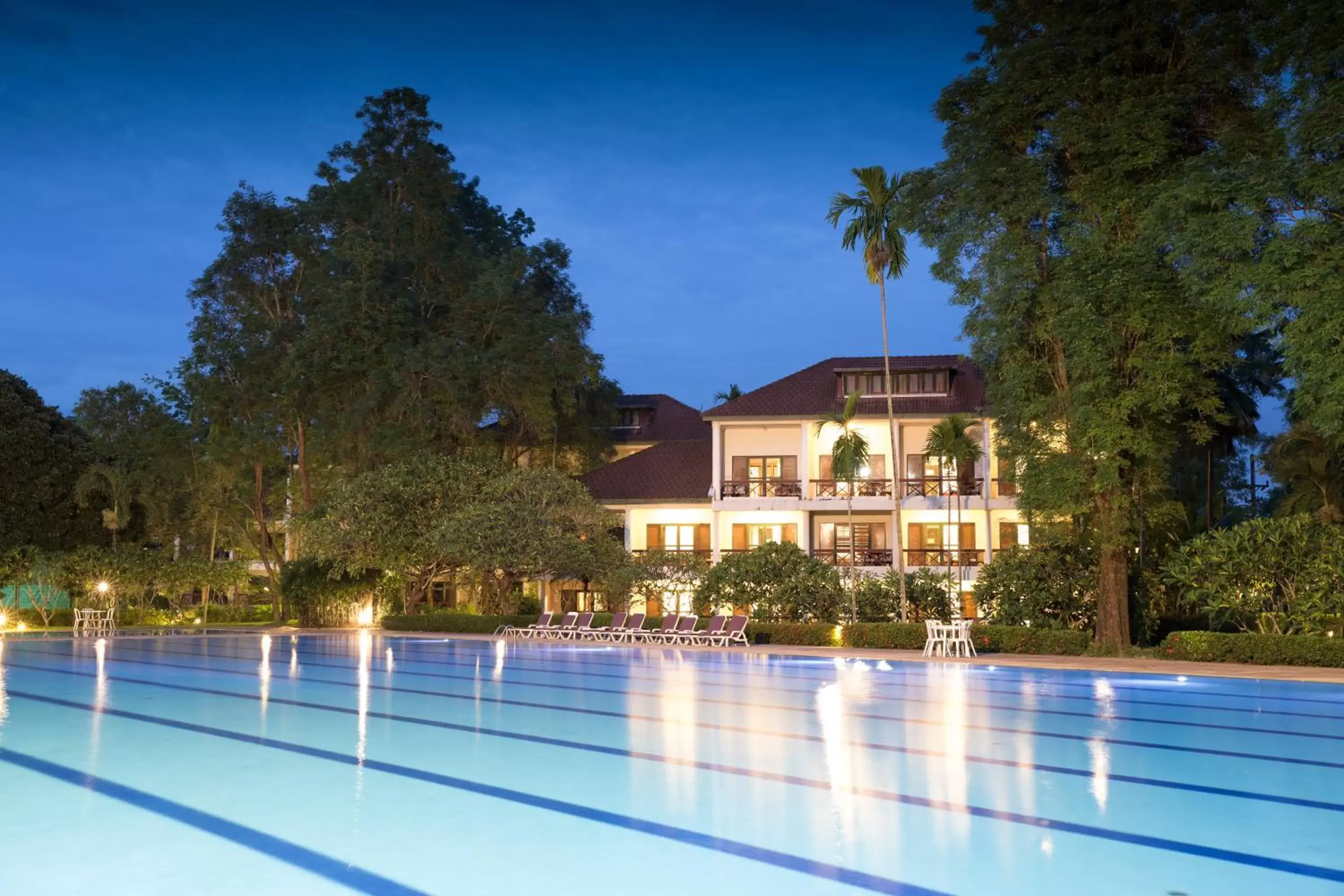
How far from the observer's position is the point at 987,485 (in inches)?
1642

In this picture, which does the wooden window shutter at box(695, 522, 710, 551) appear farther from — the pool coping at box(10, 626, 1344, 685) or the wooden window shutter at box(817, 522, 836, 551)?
the pool coping at box(10, 626, 1344, 685)

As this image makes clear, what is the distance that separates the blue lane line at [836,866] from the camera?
679 cm

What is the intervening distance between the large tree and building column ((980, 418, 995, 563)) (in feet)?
41.0

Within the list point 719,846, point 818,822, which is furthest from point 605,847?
point 818,822

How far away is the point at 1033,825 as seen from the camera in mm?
8164

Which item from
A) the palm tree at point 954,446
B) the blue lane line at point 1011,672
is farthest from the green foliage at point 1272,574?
the palm tree at point 954,446

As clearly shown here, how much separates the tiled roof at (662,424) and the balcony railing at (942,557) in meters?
11.8

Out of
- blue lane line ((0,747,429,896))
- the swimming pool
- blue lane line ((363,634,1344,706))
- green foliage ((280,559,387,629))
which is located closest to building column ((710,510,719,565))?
green foliage ((280,559,387,629))

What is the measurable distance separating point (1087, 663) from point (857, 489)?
1991cm

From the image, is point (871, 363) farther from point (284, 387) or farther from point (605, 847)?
point (605, 847)

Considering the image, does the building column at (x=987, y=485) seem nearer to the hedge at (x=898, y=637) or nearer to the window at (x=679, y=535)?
the window at (x=679, y=535)

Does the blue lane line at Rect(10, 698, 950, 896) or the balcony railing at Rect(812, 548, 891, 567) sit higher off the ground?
the balcony railing at Rect(812, 548, 891, 567)

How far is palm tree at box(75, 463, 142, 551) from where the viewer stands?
47.8m

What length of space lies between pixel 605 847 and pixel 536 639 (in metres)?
27.0
